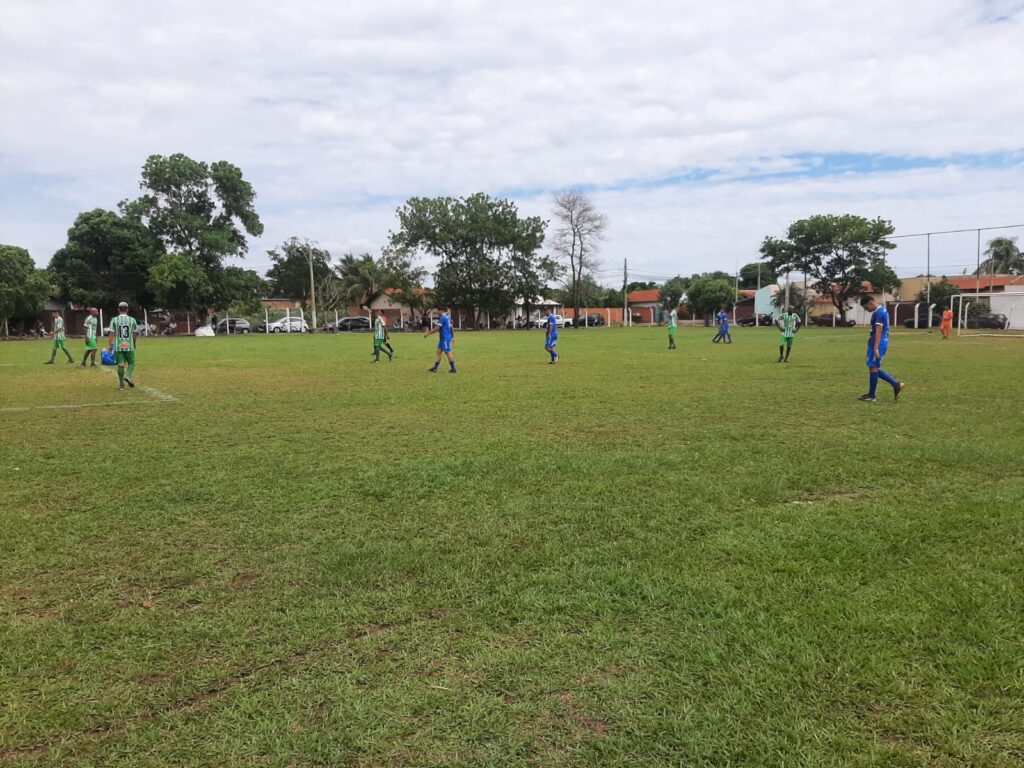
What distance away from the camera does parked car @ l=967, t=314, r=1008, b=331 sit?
47.5 metres

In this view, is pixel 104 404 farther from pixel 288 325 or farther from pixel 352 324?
pixel 352 324

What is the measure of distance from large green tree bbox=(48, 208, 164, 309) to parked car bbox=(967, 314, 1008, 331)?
203 feet

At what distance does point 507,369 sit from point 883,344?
10.0 metres

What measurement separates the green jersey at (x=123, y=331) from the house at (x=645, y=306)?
7751 centimetres

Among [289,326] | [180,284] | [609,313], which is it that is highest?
[180,284]

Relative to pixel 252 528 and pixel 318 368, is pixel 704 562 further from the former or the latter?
pixel 318 368

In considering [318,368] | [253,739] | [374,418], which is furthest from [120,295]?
[253,739]

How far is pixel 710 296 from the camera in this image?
69.8 m

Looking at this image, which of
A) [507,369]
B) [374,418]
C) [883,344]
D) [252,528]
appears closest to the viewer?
[252,528]

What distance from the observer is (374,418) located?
400 inches

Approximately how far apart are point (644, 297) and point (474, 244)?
42959mm

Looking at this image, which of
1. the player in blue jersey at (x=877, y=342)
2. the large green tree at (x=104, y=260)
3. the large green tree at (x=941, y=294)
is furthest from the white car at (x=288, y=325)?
the player in blue jersey at (x=877, y=342)

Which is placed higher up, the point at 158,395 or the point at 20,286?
the point at 20,286

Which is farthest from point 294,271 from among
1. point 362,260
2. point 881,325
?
point 881,325
